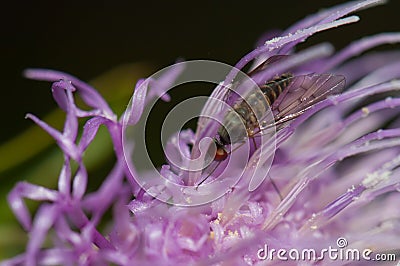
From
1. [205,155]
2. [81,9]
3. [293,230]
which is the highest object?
[81,9]

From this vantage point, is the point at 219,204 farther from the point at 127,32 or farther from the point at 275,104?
the point at 127,32

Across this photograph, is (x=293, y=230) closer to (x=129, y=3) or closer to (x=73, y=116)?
(x=73, y=116)

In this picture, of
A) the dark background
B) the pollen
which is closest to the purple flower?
the pollen

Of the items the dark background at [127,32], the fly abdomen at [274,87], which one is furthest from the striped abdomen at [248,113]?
the dark background at [127,32]

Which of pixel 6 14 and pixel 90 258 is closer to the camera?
pixel 90 258

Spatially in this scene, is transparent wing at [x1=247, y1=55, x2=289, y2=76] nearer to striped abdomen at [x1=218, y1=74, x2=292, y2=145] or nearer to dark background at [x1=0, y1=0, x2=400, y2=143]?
striped abdomen at [x1=218, y1=74, x2=292, y2=145]

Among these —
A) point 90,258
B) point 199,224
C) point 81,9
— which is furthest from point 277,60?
point 81,9

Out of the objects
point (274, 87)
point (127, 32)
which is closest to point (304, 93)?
point (274, 87)
